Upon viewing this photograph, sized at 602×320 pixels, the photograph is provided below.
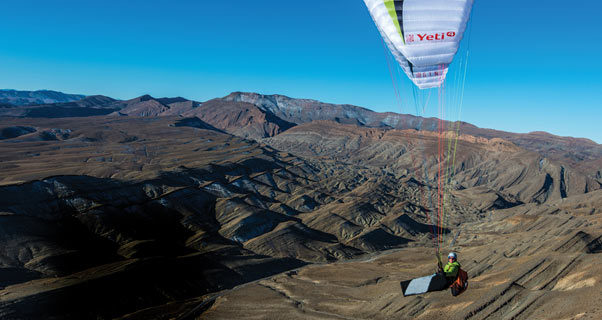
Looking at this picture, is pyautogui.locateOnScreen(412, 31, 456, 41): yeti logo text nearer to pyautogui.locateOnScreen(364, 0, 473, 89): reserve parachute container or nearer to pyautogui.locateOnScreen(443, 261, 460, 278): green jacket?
pyautogui.locateOnScreen(364, 0, 473, 89): reserve parachute container

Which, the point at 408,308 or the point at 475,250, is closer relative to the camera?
the point at 408,308

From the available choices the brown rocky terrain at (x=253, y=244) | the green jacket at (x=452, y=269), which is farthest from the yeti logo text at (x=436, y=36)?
the brown rocky terrain at (x=253, y=244)

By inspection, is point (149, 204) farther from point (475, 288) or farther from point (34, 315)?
point (475, 288)

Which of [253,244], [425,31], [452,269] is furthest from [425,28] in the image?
[253,244]

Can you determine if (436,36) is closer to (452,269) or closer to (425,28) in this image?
(425,28)

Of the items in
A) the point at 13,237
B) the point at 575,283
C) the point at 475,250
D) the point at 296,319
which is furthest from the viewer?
the point at 475,250

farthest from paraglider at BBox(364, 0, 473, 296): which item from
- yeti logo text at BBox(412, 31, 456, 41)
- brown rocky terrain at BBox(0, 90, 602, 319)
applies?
brown rocky terrain at BBox(0, 90, 602, 319)

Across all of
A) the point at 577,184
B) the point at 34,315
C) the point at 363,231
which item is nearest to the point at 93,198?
the point at 34,315

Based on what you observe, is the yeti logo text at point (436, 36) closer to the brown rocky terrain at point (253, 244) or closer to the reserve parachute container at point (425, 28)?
the reserve parachute container at point (425, 28)
